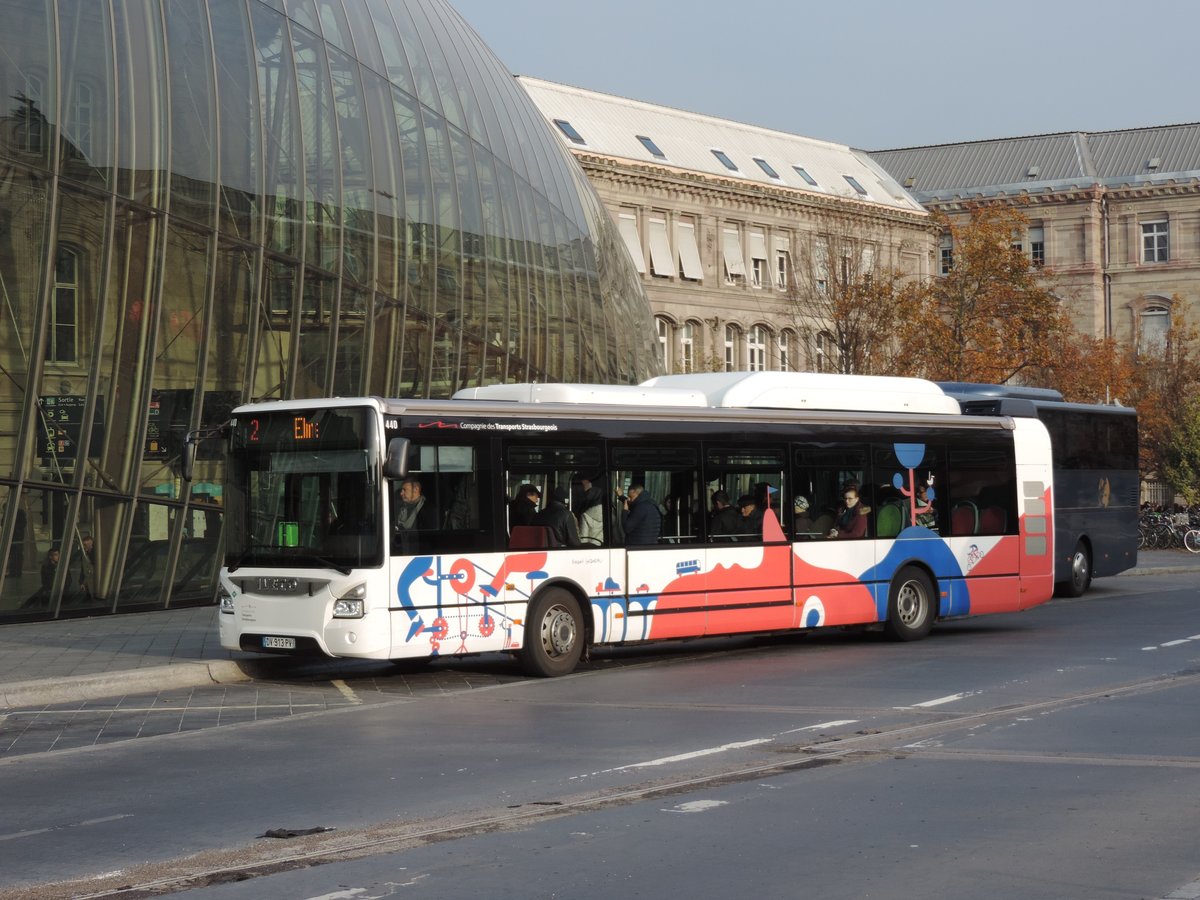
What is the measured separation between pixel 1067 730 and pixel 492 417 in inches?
262

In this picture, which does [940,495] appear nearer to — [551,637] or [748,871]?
[551,637]

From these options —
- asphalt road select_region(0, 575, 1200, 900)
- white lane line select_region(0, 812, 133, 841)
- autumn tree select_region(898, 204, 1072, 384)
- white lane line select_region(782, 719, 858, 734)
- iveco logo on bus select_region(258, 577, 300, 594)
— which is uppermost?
autumn tree select_region(898, 204, 1072, 384)

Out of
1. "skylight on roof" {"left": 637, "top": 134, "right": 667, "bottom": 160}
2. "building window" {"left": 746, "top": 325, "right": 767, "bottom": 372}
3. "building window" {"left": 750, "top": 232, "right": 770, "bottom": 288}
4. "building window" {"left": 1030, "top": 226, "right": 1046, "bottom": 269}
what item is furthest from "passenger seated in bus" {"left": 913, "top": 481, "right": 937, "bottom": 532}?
"building window" {"left": 1030, "top": 226, "right": 1046, "bottom": 269}

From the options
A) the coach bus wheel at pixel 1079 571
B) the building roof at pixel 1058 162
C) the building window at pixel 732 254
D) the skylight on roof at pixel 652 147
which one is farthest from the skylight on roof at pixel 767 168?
the coach bus wheel at pixel 1079 571

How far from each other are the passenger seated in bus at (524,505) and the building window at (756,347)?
224ft

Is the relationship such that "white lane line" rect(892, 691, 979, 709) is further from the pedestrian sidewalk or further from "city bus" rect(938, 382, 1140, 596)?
"city bus" rect(938, 382, 1140, 596)

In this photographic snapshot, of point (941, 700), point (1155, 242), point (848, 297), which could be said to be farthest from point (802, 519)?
point (1155, 242)

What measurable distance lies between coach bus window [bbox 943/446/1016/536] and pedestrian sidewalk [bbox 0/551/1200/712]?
27.3ft

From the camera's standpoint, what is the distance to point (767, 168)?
8762 centimetres

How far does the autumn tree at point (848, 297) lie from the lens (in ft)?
169

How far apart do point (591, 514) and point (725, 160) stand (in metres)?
70.6

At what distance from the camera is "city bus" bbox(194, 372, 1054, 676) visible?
615 inches

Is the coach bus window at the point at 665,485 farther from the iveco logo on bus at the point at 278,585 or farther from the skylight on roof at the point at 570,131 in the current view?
the skylight on roof at the point at 570,131

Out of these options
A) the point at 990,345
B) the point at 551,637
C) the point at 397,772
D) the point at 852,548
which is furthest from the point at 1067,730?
the point at 990,345
